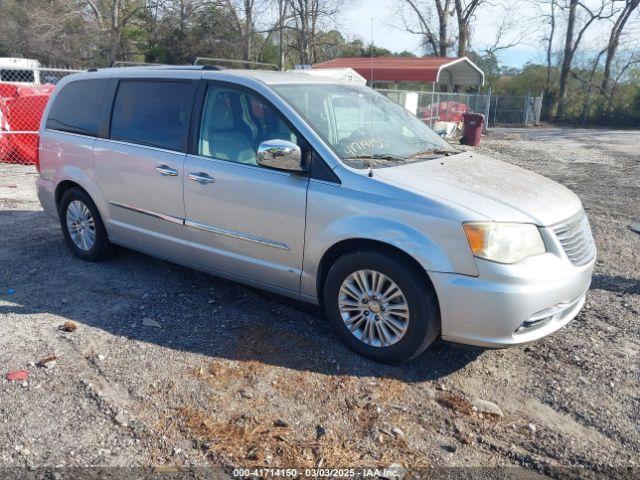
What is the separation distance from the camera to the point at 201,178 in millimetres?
4520

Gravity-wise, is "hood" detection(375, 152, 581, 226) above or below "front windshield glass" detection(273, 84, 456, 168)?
below

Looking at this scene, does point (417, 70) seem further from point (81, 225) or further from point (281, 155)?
point (281, 155)

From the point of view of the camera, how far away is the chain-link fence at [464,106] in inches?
841

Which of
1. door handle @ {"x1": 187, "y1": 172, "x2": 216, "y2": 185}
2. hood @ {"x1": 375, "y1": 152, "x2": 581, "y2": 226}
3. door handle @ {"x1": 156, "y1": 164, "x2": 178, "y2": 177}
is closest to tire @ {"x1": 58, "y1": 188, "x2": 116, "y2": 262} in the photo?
door handle @ {"x1": 156, "y1": 164, "x2": 178, "y2": 177}

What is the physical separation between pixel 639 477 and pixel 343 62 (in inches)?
1099

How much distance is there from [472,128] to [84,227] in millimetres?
16623

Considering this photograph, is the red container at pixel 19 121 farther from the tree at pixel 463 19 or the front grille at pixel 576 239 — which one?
the tree at pixel 463 19

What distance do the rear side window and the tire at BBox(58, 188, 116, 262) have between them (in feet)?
2.07

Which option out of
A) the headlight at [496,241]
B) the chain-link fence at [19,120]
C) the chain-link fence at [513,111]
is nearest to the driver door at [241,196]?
the headlight at [496,241]

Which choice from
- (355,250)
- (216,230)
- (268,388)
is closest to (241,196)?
(216,230)

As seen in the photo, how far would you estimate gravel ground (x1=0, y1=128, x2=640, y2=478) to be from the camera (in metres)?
3.03

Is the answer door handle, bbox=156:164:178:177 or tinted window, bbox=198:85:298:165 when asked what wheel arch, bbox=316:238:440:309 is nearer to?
tinted window, bbox=198:85:298:165

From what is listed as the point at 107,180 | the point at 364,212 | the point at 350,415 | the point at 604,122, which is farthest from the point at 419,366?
the point at 604,122

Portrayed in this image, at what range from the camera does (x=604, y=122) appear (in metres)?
35.5
